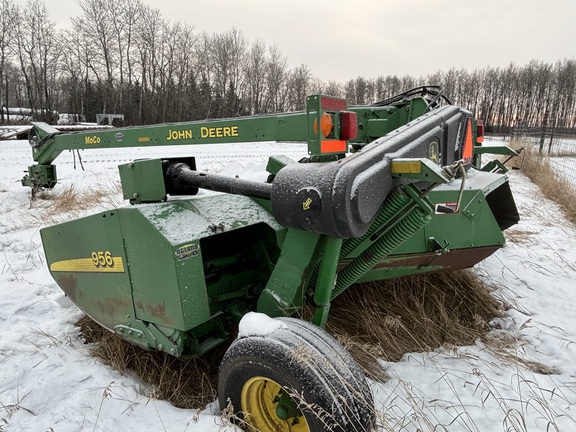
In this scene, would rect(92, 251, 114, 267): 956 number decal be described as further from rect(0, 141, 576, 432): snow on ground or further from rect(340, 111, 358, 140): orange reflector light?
rect(340, 111, 358, 140): orange reflector light

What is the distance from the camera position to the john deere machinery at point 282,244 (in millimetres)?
1677

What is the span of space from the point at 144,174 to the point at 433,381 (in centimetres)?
216

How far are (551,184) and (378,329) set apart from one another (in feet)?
26.1

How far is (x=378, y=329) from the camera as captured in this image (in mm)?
3070

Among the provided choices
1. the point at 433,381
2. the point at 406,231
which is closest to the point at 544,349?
the point at 433,381

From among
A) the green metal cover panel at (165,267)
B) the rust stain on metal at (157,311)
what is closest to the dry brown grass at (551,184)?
the green metal cover panel at (165,267)

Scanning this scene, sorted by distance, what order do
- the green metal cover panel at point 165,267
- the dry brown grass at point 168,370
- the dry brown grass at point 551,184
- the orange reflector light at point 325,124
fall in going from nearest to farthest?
the orange reflector light at point 325,124
the green metal cover panel at point 165,267
the dry brown grass at point 168,370
the dry brown grass at point 551,184

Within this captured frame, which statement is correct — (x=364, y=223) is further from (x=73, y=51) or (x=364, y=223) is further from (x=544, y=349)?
(x=73, y=51)

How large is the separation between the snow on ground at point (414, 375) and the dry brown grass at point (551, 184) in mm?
3396

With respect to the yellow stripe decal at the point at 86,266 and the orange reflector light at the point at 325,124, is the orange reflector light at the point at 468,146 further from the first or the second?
the yellow stripe decal at the point at 86,266

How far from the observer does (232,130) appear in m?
3.14

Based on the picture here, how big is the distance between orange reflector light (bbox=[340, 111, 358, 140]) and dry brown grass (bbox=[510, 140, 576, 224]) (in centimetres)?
559

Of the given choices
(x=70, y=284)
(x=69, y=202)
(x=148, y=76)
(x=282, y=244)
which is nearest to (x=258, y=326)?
(x=282, y=244)

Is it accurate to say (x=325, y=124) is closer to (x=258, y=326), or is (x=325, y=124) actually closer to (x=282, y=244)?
(x=282, y=244)
